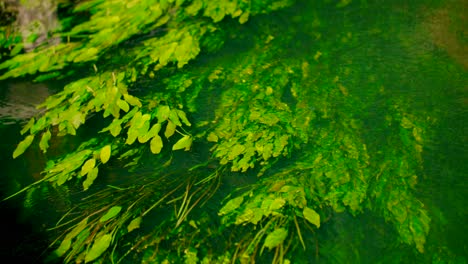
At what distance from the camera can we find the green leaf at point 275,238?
1.43 metres

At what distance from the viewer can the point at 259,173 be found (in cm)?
176

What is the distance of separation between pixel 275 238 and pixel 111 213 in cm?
62

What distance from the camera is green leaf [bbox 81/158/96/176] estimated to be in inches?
69.8

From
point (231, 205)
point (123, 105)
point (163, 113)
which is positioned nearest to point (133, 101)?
point (123, 105)

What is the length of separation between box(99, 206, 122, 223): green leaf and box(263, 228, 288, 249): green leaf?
1.85 ft

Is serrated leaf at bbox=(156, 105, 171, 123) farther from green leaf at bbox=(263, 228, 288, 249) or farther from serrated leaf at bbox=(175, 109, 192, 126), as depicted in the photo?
green leaf at bbox=(263, 228, 288, 249)

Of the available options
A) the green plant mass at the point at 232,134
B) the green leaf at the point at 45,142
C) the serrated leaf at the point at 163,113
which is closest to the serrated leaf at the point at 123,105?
the green plant mass at the point at 232,134

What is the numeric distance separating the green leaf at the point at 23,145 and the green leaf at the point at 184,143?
0.70 meters

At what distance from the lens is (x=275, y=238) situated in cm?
144

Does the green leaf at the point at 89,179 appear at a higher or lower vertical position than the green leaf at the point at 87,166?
lower

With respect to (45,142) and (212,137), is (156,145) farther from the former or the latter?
(45,142)

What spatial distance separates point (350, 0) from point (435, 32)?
577 millimetres

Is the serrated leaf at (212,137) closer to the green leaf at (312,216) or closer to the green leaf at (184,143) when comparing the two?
the green leaf at (184,143)

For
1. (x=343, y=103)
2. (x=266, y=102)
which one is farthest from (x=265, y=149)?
(x=343, y=103)
